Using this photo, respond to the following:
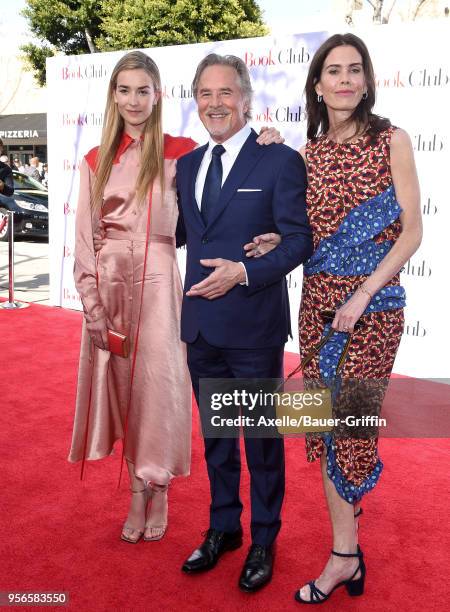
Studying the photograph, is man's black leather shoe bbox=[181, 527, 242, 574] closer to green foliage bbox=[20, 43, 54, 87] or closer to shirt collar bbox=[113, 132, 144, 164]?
shirt collar bbox=[113, 132, 144, 164]

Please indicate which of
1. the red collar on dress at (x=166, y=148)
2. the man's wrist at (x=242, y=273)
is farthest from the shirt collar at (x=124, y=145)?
the man's wrist at (x=242, y=273)

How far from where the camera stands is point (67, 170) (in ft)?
22.0

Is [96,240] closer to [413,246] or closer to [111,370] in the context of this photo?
[111,370]

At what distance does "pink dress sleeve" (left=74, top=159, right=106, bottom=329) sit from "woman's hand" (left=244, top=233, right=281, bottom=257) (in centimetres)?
69

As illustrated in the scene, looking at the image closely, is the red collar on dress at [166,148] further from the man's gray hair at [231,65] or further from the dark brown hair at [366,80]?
the dark brown hair at [366,80]

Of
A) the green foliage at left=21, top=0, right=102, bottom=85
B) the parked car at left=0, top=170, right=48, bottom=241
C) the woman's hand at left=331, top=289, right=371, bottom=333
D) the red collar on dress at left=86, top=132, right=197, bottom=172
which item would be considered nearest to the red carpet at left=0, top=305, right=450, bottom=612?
the woman's hand at left=331, top=289, right=371, bottom=333

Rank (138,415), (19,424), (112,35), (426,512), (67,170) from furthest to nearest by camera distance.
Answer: (112,35) < (67,170) < (19,424) < (426,512) < (138,415)

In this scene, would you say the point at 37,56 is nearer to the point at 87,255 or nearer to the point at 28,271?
the point at 28,271

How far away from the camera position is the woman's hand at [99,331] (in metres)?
2.49

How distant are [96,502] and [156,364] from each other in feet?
2.79

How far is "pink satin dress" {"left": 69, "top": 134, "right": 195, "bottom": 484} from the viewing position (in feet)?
8.00

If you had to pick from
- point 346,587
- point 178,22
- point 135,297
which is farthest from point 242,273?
point 178,22

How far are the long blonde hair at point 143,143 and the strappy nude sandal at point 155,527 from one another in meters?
1.17

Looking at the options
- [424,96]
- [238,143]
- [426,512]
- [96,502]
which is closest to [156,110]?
[238,143]
